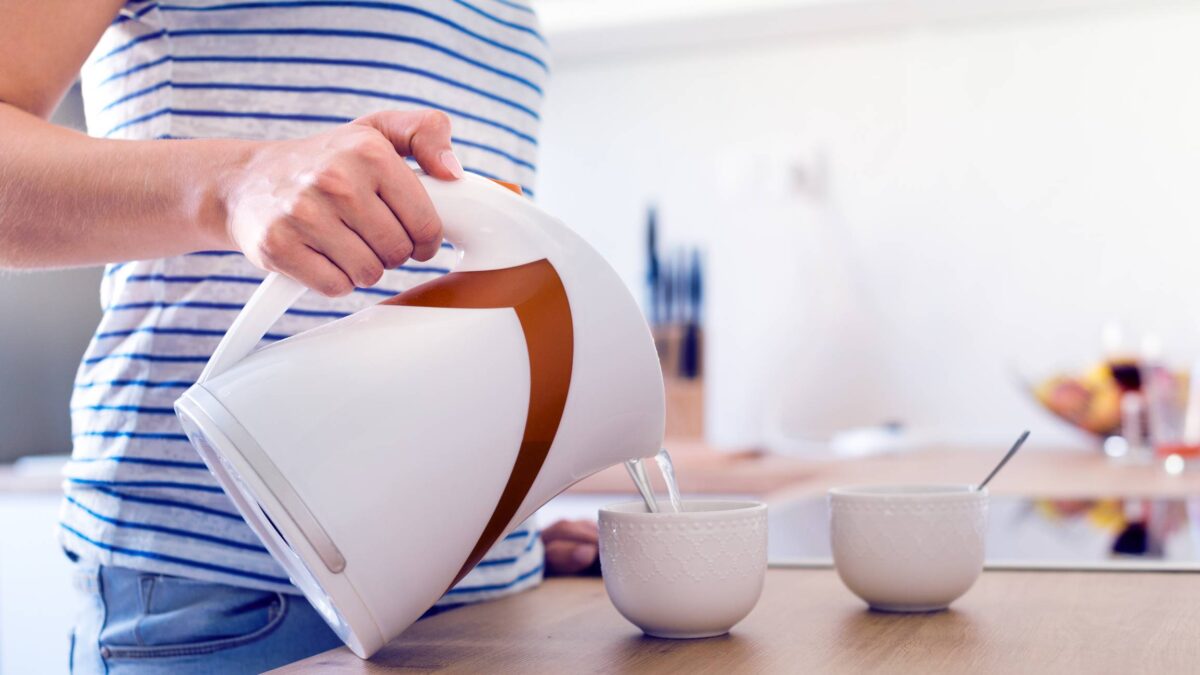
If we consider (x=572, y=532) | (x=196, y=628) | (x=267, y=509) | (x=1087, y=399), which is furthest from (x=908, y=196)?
(x=267, y=509)

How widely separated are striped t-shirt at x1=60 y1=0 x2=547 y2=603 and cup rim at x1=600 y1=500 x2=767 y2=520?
142mm

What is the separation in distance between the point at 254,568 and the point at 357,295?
0.19m

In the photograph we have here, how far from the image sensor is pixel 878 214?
2.44 metres

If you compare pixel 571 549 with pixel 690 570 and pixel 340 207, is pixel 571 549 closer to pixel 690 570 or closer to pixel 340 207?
pixel 690 570

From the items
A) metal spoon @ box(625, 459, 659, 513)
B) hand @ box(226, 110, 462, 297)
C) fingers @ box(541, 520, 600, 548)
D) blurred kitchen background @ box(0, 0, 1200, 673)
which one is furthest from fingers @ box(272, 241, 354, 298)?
blurred kitchen background @ box(0, 0, 1200, 673)

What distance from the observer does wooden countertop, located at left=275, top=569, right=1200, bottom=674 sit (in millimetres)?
568

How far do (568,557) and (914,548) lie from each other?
0.29m

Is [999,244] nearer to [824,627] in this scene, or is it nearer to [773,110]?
[773,110]

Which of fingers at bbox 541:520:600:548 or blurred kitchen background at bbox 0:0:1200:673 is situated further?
blurred kitchen background at bbox 0:0:1200:673

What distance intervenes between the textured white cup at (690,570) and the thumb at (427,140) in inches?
8.3

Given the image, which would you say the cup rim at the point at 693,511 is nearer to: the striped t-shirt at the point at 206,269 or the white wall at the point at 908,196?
the striped t-shirt at the point at 206,269

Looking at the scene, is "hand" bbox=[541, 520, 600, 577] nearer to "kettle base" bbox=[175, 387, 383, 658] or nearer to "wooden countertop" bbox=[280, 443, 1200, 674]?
"wooden countertop" bbox=[280, 443, 1200, 674]

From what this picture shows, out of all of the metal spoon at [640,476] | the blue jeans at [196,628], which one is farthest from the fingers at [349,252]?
the blue jeans at [196,628]

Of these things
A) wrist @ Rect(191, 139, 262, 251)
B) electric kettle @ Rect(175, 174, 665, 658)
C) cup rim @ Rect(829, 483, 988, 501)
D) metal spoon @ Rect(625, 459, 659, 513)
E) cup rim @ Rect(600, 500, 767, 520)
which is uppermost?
wrist @ Rect(191, 139, 262, 251)
